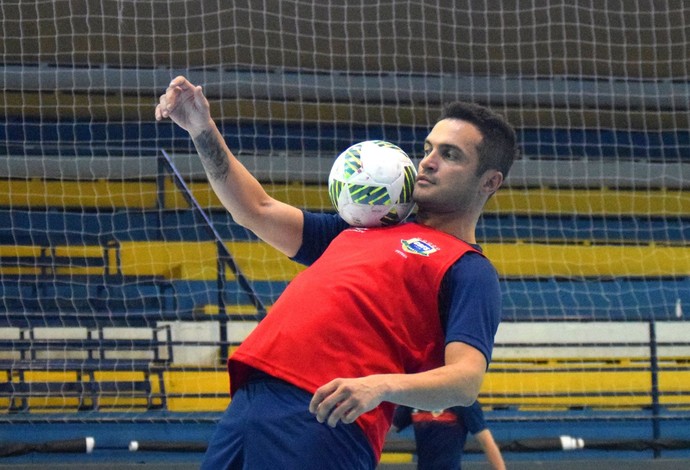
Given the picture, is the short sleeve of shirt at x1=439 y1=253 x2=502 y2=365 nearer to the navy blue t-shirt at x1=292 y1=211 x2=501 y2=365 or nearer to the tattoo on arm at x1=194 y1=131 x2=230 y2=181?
the navy blue t-shirt at x1=292 y1=211 x2=501 y2=365


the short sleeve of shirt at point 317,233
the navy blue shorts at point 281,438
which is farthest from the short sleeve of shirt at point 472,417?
the navy blue shorts at point 281,438

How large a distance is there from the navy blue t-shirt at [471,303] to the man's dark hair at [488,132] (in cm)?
33

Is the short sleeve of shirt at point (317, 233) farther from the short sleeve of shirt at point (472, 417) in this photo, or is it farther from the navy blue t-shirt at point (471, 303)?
the short sleeve of shirt at point (472, 417)

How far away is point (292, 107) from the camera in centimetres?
1023

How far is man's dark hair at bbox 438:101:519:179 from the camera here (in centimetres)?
230

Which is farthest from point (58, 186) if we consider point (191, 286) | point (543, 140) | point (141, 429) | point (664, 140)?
point (664, 140)

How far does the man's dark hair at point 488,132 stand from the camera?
2299 mm

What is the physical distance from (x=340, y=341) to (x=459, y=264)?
32 centimetres

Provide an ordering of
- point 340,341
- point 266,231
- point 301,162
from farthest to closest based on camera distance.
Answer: point 301,162 → point 266,231 → point 340,341

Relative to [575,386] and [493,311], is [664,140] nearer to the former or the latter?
[575,386]

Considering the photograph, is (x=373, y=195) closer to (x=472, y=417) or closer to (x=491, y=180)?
(x=491, y=180)

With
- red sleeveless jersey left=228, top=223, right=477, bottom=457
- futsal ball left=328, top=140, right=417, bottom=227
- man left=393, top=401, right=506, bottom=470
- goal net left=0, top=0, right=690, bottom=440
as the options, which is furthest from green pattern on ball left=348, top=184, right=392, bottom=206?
goal net left=0, top=0, right=690, bottom=440

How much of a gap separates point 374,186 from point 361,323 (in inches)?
15.9

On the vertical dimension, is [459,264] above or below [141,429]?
above
